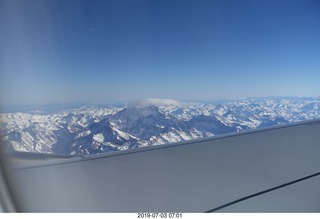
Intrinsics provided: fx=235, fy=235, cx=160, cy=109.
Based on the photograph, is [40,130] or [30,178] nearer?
[30,178]

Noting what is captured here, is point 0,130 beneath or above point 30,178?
above

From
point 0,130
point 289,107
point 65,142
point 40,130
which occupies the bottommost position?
point 289,107

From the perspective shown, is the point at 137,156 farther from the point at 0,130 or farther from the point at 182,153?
the point at 0,130

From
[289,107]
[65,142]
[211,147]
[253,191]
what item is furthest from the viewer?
[289,107]

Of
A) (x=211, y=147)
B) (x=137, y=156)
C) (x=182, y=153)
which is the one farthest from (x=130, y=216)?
(x=211, y=147)

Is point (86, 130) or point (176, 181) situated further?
point (86, 130)

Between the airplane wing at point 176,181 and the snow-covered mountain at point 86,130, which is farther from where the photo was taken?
the snow-covered mountain at point 86,130

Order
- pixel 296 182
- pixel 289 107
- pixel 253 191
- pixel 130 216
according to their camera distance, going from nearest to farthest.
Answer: pixel 130 216
pixel 253 191
pixel 296 182
pixel 289 107

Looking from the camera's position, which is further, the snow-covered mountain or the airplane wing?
the snow-covered mountain
